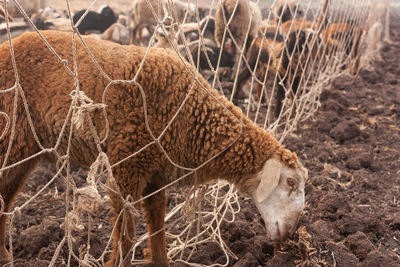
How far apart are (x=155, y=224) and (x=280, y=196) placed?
828 mm

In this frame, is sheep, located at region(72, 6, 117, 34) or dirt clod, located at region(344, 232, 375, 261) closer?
dirt clod, located at region(344, 232, 375, 261)

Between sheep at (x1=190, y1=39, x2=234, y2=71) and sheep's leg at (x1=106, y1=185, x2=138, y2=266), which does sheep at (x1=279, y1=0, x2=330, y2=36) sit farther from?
sheep's leg at (x1=106, y1=185, x2=138, y2=266)

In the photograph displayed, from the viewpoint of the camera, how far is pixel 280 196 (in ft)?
8.14

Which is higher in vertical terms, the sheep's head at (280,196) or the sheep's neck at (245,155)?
the sheep's neck at (245,155)

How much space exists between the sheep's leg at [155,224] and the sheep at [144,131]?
8 centimetres

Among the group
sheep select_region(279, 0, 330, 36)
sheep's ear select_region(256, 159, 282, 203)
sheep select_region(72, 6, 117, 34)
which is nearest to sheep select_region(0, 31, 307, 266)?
sheep's ear select_region(256, 159, 282, 203)

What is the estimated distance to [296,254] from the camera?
2.73 m

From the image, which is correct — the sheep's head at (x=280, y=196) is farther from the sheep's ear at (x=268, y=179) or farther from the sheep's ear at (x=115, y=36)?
the sheep's ear at (x=115, y=36)

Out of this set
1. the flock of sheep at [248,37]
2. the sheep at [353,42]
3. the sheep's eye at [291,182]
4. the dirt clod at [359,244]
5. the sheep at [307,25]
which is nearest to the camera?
the sheep's eye at [291,182]

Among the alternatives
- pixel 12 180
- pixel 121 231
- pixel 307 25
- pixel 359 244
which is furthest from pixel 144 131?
pixel 307 25

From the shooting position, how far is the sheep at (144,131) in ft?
7.72

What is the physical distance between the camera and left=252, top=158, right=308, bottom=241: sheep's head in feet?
7.99

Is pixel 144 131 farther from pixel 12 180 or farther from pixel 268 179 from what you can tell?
pixel 12 180

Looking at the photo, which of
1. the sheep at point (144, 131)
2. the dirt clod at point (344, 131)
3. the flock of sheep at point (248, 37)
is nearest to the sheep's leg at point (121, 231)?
the sheep at point (144, 131)
